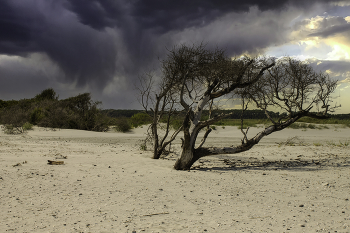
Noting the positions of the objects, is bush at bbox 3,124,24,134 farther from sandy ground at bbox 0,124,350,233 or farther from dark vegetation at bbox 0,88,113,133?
sandy ground at bbox 0,124,350,233

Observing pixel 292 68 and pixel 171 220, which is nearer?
pixel 171 220

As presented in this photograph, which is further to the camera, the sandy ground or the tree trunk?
the tree trunk

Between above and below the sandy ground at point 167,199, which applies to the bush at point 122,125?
above

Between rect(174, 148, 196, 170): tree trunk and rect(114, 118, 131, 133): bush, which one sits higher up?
rect(114, 118, 131, 133): bush

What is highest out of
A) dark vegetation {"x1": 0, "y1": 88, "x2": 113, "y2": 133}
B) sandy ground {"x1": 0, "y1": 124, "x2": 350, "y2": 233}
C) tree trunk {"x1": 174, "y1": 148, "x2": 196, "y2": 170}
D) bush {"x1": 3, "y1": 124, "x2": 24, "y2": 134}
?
dark vegetation {"x1": 0, "y1": 88, "x2": 113, "y2": 133}

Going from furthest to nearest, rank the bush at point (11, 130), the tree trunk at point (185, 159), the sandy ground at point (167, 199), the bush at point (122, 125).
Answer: the bush at point (122, 125) < the bush at point (11, 130) < the tree trunk at point (185, 159) < the sandy ground at point (167, 199)

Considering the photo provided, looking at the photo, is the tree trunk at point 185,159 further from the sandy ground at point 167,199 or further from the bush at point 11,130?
the bush at point 11,130

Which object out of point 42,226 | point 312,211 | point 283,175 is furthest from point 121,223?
point 283,175

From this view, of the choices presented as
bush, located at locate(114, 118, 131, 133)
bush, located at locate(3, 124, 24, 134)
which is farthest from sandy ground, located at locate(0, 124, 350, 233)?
bush, located at locate(114, 118, 131, 133)

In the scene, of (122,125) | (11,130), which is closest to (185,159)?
(11,130)

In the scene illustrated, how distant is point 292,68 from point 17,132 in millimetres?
18984

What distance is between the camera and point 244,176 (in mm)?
6621

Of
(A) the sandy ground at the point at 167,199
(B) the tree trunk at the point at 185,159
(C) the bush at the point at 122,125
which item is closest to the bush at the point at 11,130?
(C) the bush at the point at 122,125

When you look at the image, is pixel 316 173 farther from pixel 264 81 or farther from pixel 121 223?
pixel 121 223
